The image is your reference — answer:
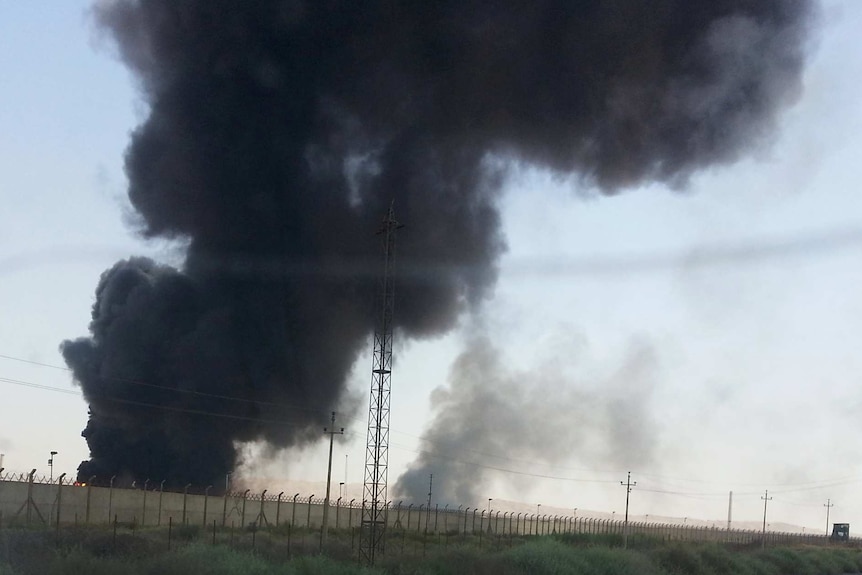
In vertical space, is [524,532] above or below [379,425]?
below

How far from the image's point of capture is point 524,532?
72875 millimetres

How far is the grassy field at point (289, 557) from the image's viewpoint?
27.4 m

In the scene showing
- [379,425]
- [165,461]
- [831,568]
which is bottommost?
[831,568]

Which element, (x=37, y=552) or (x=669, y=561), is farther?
(x=669, y=561)

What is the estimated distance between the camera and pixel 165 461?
246ft

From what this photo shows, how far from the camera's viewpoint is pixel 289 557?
3681cm

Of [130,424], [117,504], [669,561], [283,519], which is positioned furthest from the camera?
[130,424]

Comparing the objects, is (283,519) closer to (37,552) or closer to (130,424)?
(130,424)

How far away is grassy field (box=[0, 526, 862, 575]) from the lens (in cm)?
2741

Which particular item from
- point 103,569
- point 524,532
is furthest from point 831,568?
point 103,569

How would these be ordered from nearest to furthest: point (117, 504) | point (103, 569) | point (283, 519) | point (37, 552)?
point (103, 569) < point (37, 552) < point (117, 504) < point (283, 519)

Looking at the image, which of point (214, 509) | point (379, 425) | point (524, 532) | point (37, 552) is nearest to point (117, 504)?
point (214, 509)

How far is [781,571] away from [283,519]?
34.2m

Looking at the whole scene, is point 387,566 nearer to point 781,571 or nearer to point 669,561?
point 669,561
